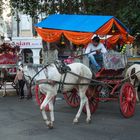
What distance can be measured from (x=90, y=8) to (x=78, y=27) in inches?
204

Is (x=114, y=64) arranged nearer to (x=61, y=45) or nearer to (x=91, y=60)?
(x=91, y=60)

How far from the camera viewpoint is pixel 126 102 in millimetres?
11344

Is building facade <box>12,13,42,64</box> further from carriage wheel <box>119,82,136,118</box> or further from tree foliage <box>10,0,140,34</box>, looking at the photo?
carriage wheel <box>119,82,136,118</box>

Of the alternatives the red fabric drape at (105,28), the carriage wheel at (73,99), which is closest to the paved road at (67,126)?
the carriage wheel at (73,99)

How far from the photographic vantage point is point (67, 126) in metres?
10.3

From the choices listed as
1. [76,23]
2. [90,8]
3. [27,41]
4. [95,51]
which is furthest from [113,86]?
[27,41]

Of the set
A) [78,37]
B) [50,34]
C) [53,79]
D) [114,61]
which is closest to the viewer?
[53,79]

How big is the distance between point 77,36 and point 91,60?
2.70 ft

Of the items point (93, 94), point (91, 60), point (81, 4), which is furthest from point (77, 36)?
point (81, 4)

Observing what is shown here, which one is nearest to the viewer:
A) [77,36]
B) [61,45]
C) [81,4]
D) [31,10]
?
[77,36]

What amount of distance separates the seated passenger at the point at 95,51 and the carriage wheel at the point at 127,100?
3.36 ft

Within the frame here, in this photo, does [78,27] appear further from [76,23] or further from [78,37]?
[78,37]

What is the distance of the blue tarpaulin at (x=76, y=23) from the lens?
11891 mm

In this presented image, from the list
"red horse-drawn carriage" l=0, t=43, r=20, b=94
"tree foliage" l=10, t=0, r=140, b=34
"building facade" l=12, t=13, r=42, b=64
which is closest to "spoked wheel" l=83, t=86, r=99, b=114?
"tree foliage" l=10, t=0, r=140, b=34
